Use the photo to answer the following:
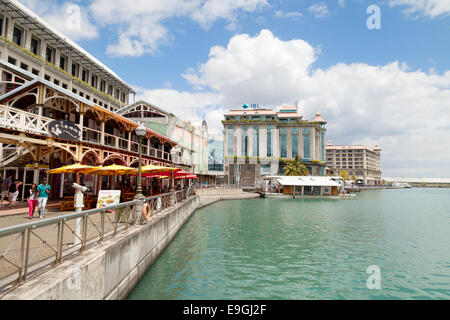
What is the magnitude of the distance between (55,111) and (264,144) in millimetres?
70448

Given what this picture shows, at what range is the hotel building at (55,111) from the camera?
599 inches

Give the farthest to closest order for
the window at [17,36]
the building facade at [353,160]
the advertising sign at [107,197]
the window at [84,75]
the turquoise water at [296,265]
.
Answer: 1. the building facade at [353,160]
2. the window at [84,75]
3. the window at [17,36]
4. the advertising sign at [107,197]
5. the turquoise water at [296,265]

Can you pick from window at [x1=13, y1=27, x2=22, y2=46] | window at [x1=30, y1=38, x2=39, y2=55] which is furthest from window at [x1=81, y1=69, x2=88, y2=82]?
window at [x1=13, y1=27, x2=22, y2=46]

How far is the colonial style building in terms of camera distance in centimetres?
8301

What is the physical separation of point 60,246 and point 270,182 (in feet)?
212

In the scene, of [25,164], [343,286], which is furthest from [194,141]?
[343,286]

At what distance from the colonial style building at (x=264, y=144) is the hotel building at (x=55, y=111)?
43.0m

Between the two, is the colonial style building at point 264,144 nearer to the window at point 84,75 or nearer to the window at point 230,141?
the window at point 230,141

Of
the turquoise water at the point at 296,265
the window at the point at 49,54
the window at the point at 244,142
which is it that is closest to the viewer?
the turquoise water at the point at 296,265

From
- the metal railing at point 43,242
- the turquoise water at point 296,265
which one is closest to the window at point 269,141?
the turquoise water at point 296,265
